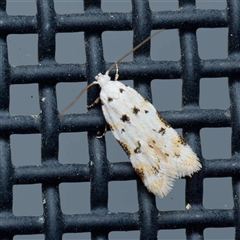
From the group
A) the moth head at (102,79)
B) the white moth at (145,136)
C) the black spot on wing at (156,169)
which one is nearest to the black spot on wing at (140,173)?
the white moth at (145,136)

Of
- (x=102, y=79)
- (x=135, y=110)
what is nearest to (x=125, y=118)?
(x=135, y=110)

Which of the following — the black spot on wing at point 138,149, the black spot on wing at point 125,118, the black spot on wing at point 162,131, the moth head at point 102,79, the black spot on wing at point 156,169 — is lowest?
the black spot on wing at point 156,169

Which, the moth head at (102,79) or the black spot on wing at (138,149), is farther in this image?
the black spot on wing at (138,149)

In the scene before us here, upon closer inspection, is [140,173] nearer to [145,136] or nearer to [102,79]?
[145,136]

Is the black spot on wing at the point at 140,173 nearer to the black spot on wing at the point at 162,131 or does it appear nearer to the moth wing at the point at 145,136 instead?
the moth wing at the point at 145,136

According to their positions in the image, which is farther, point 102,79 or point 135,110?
point 135,110

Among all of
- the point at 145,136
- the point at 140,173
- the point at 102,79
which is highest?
the point at 102,79

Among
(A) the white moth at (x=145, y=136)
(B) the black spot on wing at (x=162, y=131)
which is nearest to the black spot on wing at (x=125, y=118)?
(A) the white moth at (x=145, y=136)

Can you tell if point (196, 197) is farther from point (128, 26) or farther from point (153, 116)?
point (128, 26)

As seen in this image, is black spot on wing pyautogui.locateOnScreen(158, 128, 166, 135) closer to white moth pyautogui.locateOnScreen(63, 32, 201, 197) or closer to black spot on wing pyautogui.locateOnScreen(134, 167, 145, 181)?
white moth pyautogui.locateOnScreen(63, 32, 201, 197)

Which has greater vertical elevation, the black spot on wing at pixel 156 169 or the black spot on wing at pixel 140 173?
the black spot on wing at pixel 156 169

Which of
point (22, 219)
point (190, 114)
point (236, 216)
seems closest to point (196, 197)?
point (236, 216)
